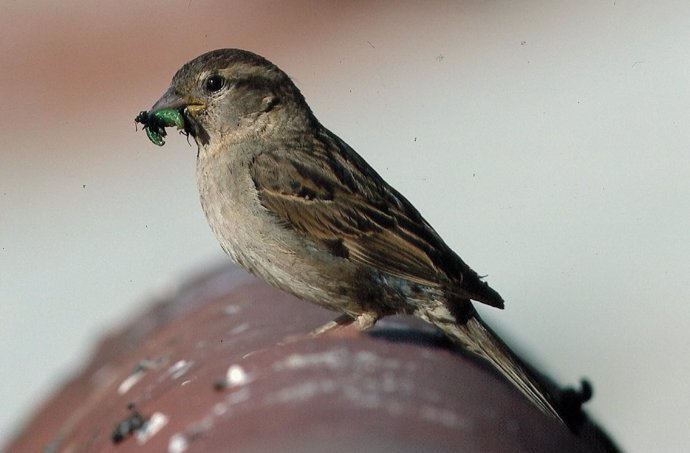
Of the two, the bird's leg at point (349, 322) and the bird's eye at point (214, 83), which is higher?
the bird's eye at point (214, 83)

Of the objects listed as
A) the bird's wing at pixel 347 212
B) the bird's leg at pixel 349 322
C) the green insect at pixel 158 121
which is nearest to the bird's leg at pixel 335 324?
the bird's leg at pixel 349 322

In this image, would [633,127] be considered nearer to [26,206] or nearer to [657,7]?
[657,7]

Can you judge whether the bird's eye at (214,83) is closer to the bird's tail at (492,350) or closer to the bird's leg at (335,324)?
the bird's leg at (335,324)

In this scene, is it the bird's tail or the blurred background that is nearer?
the bird's tail

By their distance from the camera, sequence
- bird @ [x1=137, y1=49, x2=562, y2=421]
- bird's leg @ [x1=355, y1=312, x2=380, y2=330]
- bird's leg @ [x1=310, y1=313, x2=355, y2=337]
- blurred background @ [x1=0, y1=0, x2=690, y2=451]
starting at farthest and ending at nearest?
1. blurred background @ [x1=0, y1=0, x2=690, y2=451]
2. bird @ [x1=137, y1=49, x2=562, y2=421]
3. bird's leg @ [x1=355, y1=312, x2=380, y2=330]
4. bird's leg @ [x1=310, y1=313, x2=355, y2=337]

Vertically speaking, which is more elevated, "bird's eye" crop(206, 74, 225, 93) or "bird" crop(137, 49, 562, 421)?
"bird's eye" crop(206, 74, 225, 93)

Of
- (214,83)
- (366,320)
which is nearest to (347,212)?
(366,320)

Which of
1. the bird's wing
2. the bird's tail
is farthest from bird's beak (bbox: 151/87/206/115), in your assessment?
the bird's tail

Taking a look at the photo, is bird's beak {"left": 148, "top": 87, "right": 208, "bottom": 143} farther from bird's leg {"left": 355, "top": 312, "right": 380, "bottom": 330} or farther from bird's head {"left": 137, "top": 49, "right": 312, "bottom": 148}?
bird's leg {"left": 355, "top": 312, "right": 380, "bottom": 330}

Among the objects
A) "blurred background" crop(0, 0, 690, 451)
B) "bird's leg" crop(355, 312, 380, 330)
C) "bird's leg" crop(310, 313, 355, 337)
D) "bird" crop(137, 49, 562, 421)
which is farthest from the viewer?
"blurred background" crop(0, 0, 690, 451)

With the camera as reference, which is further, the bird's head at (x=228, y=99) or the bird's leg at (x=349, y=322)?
the bird's head at (x=228, y=99)
